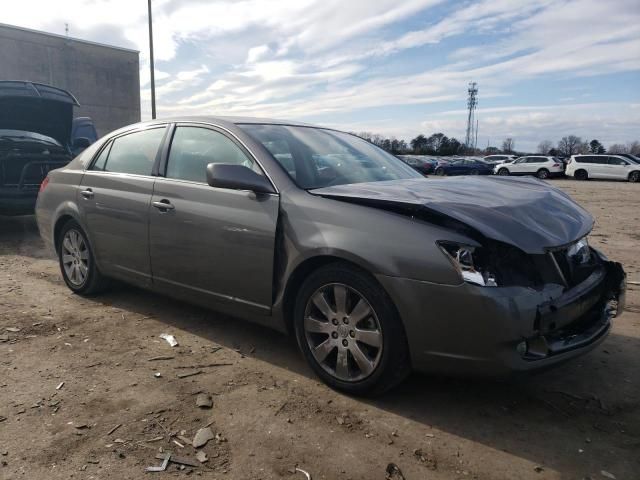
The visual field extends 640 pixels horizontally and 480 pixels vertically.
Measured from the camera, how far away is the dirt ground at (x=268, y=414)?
2.43 m

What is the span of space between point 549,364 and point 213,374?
1.98 m

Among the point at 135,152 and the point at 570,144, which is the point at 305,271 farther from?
the point at 570,144

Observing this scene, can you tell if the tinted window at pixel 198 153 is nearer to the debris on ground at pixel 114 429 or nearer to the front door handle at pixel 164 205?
the front door handle at pixel 164 205

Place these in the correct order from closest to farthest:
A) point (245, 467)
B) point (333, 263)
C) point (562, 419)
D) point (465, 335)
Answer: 1. point (245, 467)
2. point (465, 335)
3. point (562, 419)
4. point (333, 263)

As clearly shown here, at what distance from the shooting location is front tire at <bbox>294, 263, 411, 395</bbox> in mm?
2826

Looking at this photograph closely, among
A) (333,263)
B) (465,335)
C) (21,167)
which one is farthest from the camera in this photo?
(21,167)

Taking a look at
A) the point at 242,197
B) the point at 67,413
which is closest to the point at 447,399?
the point at 242,197

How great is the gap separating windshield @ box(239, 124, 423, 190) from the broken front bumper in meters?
1.08

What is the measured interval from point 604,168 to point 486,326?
33251mm

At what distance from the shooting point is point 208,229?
143 inches

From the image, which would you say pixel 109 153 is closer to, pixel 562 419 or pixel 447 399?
pixel 447 399

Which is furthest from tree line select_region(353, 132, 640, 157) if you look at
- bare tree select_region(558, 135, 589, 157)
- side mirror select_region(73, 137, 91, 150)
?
side mirror select_region(73, 137, 91, 150)

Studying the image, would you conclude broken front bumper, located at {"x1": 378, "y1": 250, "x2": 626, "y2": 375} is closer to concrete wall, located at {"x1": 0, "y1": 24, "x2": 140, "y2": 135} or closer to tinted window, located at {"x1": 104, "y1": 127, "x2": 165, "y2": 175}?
tinted window, located at {"x1": 104, "y1": 127, "x2": 165, "y2": 175}

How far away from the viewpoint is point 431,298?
2660 millimetres
